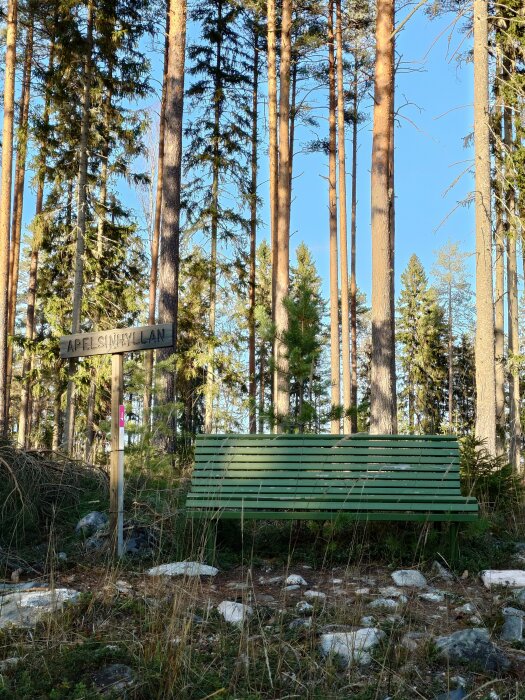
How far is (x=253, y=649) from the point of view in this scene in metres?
3.54

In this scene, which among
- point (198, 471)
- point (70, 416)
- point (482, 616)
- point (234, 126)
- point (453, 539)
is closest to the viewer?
point (482, 616)

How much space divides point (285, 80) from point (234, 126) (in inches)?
194

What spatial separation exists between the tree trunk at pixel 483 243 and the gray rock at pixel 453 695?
7712mm

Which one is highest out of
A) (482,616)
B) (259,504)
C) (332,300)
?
(332,300)

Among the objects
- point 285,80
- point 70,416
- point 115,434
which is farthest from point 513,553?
point 285,80

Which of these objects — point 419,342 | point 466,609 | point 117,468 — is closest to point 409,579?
point 466,609

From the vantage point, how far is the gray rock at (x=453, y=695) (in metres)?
3.32

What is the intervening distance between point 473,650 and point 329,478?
2.72 m

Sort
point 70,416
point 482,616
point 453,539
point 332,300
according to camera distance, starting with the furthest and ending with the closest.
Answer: point 332,300, point 70,416, point 453,539, point 482,616

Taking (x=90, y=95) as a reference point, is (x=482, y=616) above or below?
below

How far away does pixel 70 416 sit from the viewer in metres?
15.4

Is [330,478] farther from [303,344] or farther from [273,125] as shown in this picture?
[273,125]

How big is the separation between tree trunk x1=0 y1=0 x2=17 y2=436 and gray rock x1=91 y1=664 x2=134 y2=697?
1011 cm

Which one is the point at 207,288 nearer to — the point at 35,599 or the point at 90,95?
the point at 90,95
